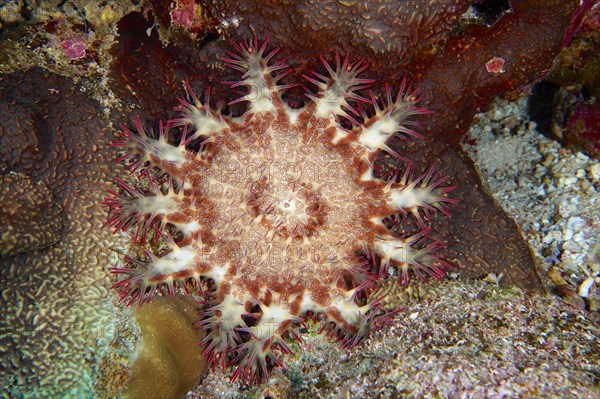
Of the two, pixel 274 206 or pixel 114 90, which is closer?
pixel 274 206

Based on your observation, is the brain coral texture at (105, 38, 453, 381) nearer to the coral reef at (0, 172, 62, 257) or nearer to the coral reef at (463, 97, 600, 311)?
the coral reef at (0, 172, 62, 257)

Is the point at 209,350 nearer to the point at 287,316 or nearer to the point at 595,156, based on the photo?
the point at 287,316

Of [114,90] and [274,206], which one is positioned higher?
[114,90]

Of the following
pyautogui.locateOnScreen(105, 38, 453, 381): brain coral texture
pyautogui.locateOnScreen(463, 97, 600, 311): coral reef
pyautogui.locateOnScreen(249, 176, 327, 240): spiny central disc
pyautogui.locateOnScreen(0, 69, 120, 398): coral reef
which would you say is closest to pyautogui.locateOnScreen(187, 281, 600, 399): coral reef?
pyautogui.locateOnScreen(105, 38, 453, 381): brain coral texture

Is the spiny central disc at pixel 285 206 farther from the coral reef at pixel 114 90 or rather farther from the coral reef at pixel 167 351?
the coral reef at pixel 167 351

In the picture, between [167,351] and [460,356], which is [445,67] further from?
[167,351]

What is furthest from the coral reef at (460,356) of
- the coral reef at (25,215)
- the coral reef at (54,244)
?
the coral reef at (25,215)

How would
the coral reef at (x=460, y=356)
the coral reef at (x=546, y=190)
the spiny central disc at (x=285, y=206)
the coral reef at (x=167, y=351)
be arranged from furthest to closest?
the coral reef at (x=546, y=190)
the coral reef at (x=167, y=351)
the spiny central disc at (x=285, y=206)
the coral reef at (x=460, y=356)

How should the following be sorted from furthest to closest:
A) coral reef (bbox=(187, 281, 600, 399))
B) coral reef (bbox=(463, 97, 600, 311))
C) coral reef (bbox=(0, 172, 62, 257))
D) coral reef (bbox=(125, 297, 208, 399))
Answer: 1. coral reef (bbox=(463, 97, 600, 311))
2. coral reef (bbox=(125, 297, 208, 399))
3. coral reef (bbox=(0, 172, 62, 257))
4. coral reef (bbox=(187, 281, 600, 399))

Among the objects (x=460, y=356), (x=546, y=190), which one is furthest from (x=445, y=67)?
(x=460, y=356)
